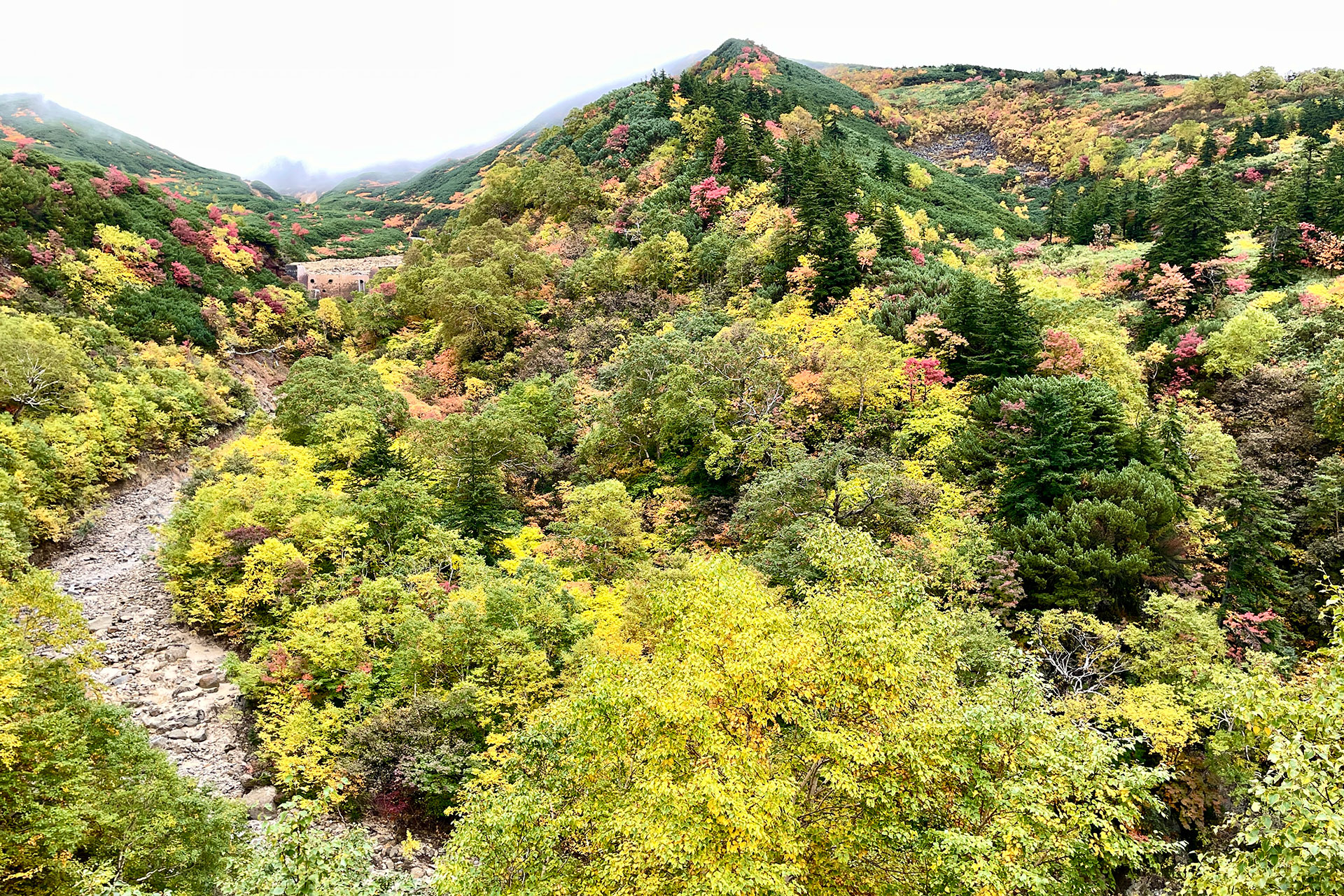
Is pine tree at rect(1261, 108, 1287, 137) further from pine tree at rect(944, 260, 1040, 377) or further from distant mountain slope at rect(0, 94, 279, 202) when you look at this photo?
distant mountain slope at rect(0, 94, 279, 202)

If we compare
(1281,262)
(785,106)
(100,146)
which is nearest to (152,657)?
(1281,262)

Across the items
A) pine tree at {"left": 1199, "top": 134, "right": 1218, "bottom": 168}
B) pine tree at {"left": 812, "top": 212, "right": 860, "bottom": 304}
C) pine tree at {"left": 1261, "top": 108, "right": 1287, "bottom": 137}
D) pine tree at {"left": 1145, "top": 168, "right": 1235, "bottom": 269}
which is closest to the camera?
pine tree at {"left": 1145, "top": 168, "right": 1235, "bottom": 269}

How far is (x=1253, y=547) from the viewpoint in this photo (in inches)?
749

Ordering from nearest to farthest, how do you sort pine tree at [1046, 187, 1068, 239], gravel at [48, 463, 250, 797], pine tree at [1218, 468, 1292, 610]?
gravel at [48, 463, 250, 797] → pine tree at [1218, 468, 1292, 610] → pine tree at [1046, 187, 1068, 239]

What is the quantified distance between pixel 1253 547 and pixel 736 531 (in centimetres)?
1655

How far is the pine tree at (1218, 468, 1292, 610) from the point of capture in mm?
18625

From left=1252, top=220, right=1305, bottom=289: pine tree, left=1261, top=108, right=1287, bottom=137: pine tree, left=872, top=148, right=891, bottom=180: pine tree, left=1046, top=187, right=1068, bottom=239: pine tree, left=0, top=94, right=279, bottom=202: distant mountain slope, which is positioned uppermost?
left=0, top=94, right=279, bottom=202: distant mountain slope

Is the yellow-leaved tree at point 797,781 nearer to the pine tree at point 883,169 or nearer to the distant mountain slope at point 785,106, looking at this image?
the distant mountain slope at point 785,106

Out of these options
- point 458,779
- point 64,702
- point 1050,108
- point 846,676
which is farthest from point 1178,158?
point 64,702

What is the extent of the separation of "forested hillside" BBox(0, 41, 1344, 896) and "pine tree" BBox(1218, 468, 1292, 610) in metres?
0.18

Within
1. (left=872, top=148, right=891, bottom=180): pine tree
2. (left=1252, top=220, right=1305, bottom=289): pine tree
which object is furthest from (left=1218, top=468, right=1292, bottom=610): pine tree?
(left=872, top=148, right=891, bottom=180): pine tree

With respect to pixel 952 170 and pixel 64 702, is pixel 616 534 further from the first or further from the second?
pixel 952 170

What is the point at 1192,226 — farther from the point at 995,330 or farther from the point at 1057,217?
the point at 1057,217

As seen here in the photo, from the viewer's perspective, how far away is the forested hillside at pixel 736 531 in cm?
980
